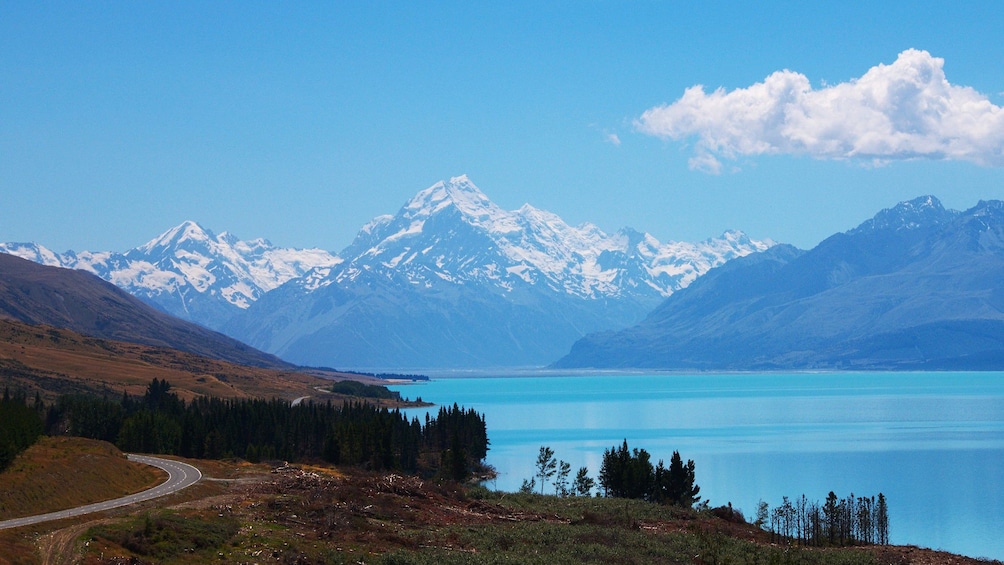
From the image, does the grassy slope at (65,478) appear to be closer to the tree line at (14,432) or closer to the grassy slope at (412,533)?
the tree line at (14,432)

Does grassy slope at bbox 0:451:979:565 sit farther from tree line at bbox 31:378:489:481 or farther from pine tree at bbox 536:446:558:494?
pine tree at bbox 536:446:558:494

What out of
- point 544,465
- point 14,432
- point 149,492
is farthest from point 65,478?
point 544,465

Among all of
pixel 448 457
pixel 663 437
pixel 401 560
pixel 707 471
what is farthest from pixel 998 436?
pixel 401 560

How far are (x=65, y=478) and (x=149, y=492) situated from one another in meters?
5.04

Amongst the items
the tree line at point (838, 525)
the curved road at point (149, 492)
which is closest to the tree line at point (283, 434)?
the curved road at point (149, 492)

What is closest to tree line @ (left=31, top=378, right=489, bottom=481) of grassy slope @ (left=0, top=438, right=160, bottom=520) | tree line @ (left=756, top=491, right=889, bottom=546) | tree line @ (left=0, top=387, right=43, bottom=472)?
tree line @ (left=0, top=387, right=43, bottom=472)

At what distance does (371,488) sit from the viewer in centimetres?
6150

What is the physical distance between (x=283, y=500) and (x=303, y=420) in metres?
88.0

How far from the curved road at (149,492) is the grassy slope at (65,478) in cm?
93

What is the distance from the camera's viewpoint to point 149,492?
61.2m

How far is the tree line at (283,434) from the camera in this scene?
110125mm

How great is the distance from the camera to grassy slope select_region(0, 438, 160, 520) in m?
52.4

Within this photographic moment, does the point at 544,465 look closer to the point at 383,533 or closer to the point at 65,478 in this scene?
the point at 65,478

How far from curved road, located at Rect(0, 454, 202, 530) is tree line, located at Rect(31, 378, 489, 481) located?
28.3 m
